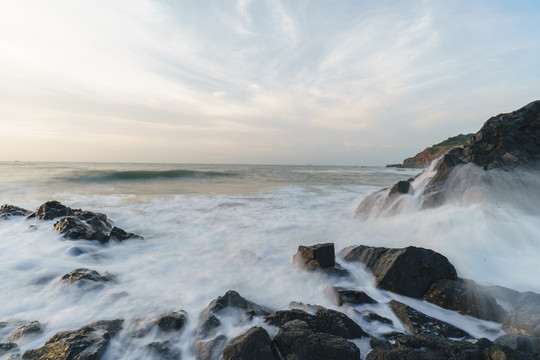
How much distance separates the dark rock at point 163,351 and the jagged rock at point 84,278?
2084mm

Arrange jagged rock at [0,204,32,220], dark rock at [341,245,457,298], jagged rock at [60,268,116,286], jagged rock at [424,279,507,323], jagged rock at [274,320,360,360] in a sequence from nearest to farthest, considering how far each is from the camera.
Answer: jagged rock at [274,320,360,360] → jagged rock at [424,279,507,323] → dark rock at [341,245,457,298] → jagged rock at [60,268,116,286] → jagged rock at [0,204,32,220]

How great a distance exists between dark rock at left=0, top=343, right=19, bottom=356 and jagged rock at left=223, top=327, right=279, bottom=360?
2.33m

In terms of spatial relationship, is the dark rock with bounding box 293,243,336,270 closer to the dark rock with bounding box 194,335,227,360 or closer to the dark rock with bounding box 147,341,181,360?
the dark rock with bounding box 194,335,227,360

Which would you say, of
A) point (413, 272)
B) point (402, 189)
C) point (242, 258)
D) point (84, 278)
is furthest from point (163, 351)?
point (402, 189)

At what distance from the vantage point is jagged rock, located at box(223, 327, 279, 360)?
2.47 metres

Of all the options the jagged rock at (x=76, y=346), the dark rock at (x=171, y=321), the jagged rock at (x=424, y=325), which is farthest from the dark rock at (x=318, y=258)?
the jagged rock at (x=76, y=346)

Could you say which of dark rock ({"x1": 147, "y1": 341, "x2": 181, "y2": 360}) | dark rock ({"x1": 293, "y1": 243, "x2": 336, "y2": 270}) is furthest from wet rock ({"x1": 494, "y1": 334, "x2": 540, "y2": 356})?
dark rock ({"x1": 147, "y1": 341, "x2": 181, "y2": 360})

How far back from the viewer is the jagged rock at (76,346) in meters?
2.51

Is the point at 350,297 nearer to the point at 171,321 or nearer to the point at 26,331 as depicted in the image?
the point at 171,321

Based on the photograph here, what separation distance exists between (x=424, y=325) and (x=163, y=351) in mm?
3169

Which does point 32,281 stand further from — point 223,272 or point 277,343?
point 277,343

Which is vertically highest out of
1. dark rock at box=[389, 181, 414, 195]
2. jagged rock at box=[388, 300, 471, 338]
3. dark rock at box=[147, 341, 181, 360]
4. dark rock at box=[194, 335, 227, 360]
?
dark rock at box=[389, 181, 414, 195]

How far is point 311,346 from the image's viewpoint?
2492mm

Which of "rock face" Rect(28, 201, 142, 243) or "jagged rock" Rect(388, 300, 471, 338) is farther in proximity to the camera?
"rock face" Rect(28, 201, 142, 243)
